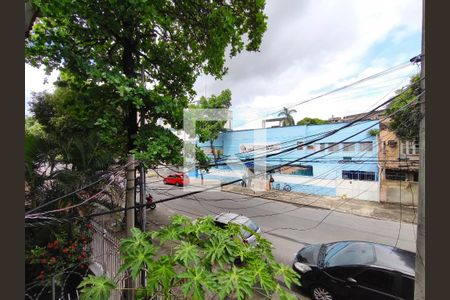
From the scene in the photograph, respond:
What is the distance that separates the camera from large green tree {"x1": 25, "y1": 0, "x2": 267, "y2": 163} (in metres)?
3.43

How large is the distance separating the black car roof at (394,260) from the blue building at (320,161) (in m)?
6.98

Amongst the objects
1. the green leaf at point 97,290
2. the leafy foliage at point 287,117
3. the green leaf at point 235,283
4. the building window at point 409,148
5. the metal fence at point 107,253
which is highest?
the leafy foliage at point 287,117

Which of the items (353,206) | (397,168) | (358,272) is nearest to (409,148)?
(397,168)

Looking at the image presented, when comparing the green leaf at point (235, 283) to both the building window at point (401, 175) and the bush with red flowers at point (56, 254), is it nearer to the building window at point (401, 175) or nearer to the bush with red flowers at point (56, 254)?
the bush with red flowers at point (56, 254)

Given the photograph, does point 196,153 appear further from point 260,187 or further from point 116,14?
point 260,187

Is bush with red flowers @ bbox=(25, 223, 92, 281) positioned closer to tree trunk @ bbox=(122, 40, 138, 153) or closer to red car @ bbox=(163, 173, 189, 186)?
red car @ bbox=(163, 173, 189, 186)

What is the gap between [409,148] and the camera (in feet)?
40.6

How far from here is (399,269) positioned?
13.1 feet

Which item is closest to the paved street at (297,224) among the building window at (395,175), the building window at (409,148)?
the building window at (395,175)

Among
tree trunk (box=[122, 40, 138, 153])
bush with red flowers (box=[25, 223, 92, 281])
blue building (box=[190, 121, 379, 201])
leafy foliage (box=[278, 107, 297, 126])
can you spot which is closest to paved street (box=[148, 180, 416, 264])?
tree trunk (box=[122, 40, 138, 153])

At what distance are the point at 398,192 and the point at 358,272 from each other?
11.4m

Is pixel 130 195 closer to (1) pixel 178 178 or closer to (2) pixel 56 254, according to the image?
(2) pixel 56 254

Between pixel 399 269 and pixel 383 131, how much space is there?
1144cm

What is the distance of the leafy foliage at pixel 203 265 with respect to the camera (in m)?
1.84
